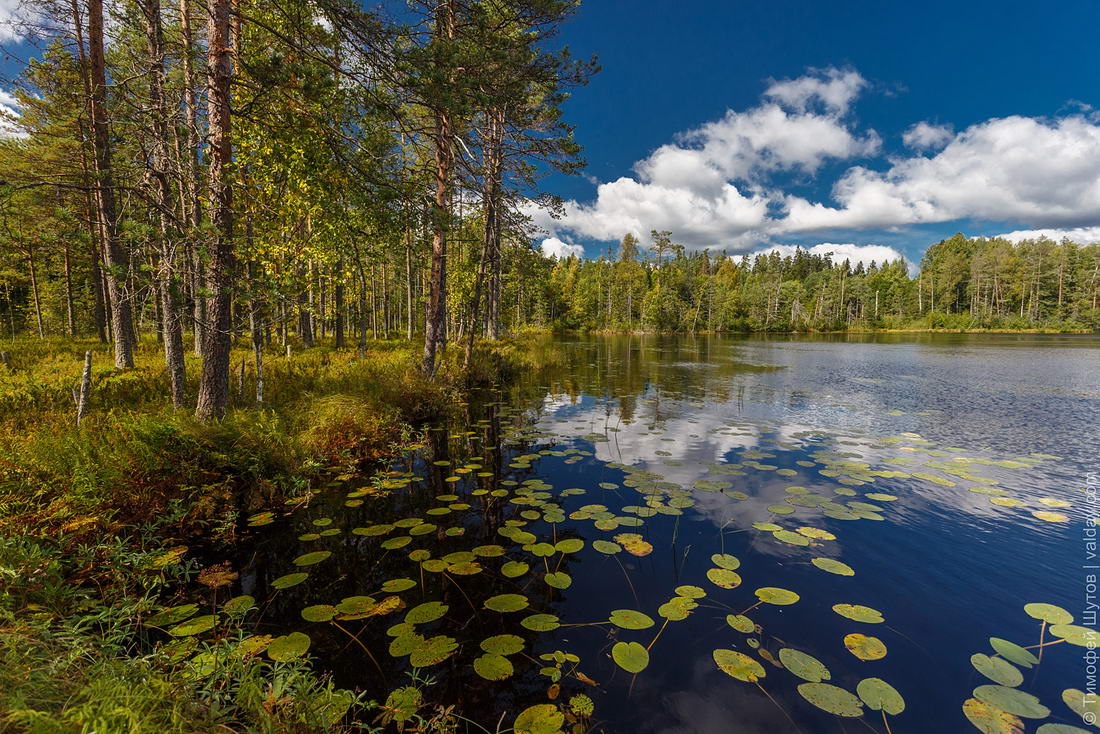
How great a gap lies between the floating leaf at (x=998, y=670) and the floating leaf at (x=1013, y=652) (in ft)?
0.30

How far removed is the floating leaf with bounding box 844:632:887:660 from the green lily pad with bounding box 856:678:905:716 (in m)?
0.26

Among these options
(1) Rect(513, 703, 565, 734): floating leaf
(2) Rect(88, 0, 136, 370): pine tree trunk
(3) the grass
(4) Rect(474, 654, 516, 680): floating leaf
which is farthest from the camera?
(2) Rect(88, 0, 136, 370): pine tree trunk

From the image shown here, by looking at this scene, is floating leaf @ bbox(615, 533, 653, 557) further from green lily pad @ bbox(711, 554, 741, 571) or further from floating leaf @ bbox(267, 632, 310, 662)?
floating leaf @ bbox(267, 632, 310, 662)

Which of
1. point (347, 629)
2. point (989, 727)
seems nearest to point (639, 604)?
point (989, 727)

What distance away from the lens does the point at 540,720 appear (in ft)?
8.99

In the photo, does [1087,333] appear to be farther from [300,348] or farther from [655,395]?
[300,348]

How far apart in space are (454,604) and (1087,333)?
101 meters

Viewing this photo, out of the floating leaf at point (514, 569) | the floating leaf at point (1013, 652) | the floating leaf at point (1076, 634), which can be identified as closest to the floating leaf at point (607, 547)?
the floating leaf at point (514, 569)

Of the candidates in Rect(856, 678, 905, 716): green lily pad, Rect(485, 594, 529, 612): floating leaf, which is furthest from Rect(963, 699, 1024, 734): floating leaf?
Rect(485, 594, 529, 612): floating leaf

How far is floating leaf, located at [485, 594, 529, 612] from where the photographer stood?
382 centimetres

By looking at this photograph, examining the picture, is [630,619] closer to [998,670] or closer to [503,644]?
[503,644]

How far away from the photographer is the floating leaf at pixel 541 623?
143 inches

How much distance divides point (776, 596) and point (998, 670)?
5.30 ft

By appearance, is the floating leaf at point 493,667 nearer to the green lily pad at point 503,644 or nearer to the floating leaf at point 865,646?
the green lily pad at point 503,644
